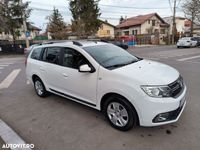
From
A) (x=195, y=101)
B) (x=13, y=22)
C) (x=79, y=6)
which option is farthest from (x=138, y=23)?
(x=195, y=101)

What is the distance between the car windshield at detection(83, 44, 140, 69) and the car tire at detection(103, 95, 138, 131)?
27.6 inches

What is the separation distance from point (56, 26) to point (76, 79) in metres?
37.1

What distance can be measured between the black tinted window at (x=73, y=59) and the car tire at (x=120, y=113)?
40.4 inches

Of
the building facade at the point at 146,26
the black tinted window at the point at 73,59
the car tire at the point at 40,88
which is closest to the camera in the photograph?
the black tinted window at the point at 73,59

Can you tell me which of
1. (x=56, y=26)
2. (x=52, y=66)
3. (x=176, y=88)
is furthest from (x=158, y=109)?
(x=56, y=26)

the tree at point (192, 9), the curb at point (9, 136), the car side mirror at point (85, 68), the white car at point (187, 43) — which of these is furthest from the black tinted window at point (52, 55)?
the tree at point (192, 9)

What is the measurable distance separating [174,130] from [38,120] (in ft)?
9.21

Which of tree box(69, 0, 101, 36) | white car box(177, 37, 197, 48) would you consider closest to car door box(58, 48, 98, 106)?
white car box(177, 37, 197, 48)

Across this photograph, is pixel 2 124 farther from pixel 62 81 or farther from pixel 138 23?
pixel 138 23

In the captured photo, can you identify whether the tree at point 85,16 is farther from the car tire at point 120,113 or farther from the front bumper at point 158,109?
the front bumper at point 158,109

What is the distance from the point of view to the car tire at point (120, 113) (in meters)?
3.27

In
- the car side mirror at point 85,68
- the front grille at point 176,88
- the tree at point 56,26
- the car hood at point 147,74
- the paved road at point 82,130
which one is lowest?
the paved road at point 82,130

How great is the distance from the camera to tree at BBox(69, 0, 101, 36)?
107 ft

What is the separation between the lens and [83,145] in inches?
122
